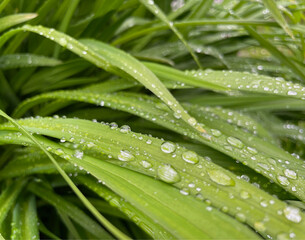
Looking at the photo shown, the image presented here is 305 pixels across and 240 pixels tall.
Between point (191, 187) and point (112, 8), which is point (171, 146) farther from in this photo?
point (112, 8)

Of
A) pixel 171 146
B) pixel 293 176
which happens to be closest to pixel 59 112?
pixel 171 146

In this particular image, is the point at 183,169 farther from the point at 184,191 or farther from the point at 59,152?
the point at 59,152

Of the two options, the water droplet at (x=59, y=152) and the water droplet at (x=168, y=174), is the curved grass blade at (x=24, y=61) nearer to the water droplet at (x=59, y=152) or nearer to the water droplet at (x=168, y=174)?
the water droplet at (x=59, y=152)

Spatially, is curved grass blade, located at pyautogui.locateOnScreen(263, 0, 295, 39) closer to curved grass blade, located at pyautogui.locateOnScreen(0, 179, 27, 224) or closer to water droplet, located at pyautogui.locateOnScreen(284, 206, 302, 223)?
water droplet, located at pyautogui.locateOnScreen(284, 206, 302, 223)

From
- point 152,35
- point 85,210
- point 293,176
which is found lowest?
point 85,210

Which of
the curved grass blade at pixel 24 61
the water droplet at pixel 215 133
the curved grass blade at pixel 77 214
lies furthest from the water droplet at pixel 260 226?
the curved grass blade at pixel 24 61

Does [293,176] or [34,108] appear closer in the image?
[293,176]

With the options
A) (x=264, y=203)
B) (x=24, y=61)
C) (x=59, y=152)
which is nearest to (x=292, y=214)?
(x=264, y=203)
